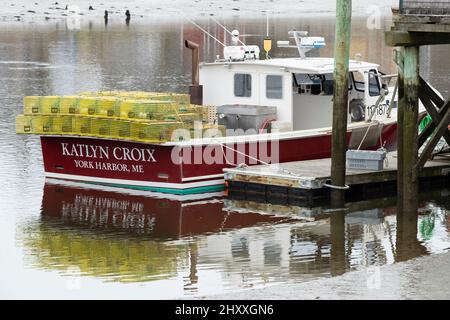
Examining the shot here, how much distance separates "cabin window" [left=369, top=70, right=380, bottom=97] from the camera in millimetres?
30281

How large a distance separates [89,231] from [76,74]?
32.7 meters

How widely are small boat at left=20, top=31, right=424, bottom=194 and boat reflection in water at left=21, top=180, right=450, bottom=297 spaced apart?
508mm

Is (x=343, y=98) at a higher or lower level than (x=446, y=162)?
higher

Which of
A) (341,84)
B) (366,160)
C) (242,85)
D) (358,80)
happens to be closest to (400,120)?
(341,84)

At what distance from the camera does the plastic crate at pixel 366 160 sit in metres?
26.4

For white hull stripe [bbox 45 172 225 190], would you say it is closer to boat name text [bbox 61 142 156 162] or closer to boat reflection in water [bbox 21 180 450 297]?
boat reflection in water [bbox 21 180 450 297]

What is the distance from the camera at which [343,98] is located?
24547 millimetres

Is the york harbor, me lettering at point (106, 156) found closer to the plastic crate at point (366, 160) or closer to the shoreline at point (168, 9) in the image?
the plastic crate at point (366, 160)

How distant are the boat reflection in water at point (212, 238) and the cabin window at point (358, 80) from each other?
3997 millimetres

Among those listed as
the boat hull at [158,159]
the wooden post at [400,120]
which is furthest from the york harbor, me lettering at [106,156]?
the wooden post at [400,120]
